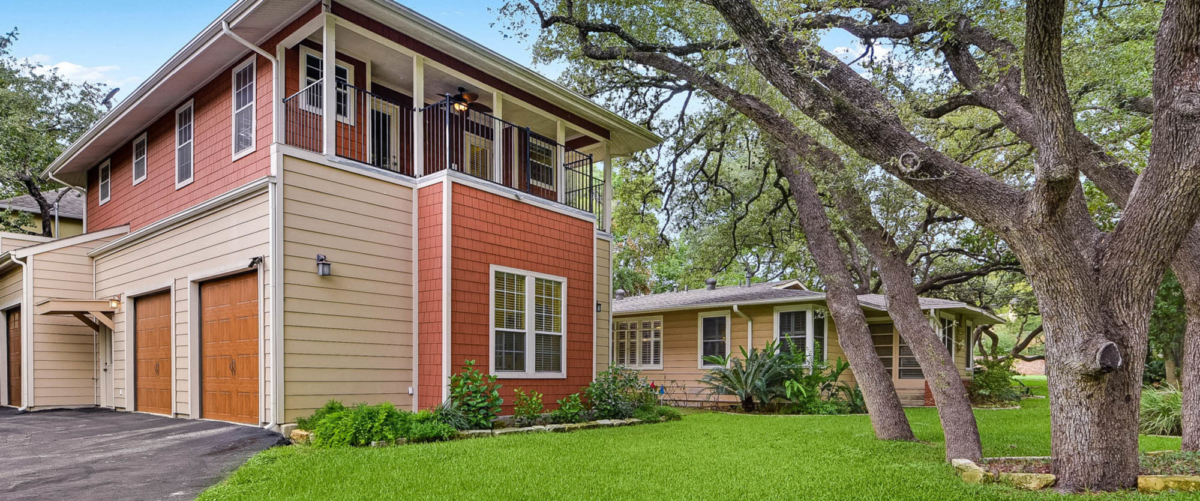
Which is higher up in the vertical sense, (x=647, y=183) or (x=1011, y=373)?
(x=647, y=183)

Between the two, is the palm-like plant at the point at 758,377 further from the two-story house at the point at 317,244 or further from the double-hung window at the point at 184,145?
the double-hung window at the point at 184,145

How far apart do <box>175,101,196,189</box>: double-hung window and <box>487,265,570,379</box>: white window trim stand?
15.7 ft

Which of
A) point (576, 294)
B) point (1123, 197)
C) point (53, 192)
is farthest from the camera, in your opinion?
point (53, 192)

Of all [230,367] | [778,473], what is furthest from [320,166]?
[778,473]

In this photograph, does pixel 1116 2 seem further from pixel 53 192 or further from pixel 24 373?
pixel 53 192

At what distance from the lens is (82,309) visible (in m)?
10.4

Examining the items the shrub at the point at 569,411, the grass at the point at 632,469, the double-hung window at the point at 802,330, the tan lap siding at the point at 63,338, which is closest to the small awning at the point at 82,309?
the tan lap siding at the point at 63,338

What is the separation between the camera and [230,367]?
27.3 ft

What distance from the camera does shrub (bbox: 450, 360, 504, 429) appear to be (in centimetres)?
840

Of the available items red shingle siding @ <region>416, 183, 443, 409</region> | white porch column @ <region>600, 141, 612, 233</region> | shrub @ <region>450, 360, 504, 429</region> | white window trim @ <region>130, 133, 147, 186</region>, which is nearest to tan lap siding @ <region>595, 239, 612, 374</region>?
white porch column @ <region>600, 141, 612, 233</region>

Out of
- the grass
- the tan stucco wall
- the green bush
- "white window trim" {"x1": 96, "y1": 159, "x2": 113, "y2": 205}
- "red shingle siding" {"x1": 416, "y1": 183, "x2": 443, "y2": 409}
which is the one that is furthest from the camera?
the tan stucco wall

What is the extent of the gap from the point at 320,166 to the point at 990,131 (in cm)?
851

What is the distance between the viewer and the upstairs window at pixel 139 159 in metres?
11.5

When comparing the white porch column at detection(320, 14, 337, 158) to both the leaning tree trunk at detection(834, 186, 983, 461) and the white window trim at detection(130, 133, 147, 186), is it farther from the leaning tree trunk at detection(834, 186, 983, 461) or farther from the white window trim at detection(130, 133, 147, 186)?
the leaning tree trunk at detection(834, 186, 983, 461)
